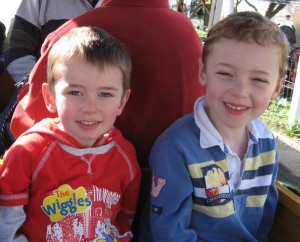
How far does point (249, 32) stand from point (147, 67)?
1.48 ft

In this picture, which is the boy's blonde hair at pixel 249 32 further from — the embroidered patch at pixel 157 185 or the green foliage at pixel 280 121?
the green foliage at pixel 280 121

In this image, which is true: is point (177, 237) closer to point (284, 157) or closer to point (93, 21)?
point (93, 21)

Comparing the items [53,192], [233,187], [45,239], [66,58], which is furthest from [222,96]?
[45,239]

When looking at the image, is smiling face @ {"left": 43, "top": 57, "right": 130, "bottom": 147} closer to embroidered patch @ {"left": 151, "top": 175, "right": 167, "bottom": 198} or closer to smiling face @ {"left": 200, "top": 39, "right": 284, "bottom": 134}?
embroidered patch @ {"left": 151, "top": 175, "right": 167, "bottom": 198}

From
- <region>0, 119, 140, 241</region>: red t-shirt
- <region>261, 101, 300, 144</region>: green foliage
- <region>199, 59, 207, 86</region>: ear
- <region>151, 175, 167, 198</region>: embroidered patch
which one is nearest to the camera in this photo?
<region>0, 119, 140, 241</region>: red t-shirt

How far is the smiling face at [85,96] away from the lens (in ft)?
4.87

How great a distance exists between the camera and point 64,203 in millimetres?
1497

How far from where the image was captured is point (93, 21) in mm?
1694

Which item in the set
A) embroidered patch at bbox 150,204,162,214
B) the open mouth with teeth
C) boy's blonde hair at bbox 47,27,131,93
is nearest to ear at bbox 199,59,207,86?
the open mouth with teeth

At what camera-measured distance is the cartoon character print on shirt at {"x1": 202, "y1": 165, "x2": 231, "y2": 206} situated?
62.0 inches

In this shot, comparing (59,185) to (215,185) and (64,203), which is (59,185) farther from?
(215,185)

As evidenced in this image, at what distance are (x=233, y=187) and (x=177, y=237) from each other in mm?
317

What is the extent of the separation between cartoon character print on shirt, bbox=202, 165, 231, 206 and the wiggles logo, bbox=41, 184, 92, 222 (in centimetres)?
48

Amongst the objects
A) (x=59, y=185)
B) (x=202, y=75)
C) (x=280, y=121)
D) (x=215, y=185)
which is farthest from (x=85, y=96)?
(x=280, y=121)
